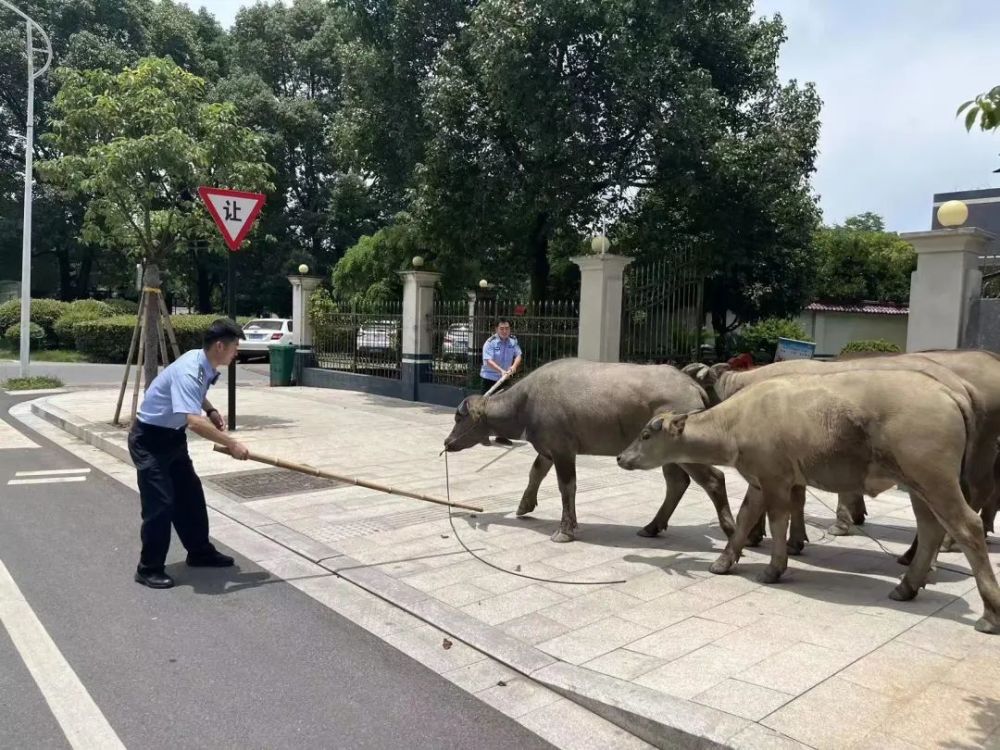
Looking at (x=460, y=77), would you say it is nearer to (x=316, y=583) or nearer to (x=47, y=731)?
(x=316, y=583)

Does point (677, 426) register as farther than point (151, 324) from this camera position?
No

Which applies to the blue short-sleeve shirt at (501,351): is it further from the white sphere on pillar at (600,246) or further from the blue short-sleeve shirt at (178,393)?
the blue short-sleeve shirt at (178,393)

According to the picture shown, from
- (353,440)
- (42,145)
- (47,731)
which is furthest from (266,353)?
(47,731)

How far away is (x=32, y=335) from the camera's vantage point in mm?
27203

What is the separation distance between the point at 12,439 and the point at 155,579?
7408 mm

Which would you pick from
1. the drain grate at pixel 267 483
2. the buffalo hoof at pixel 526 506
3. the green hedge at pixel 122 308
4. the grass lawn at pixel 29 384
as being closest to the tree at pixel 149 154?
the drain grate at pixel 267 483

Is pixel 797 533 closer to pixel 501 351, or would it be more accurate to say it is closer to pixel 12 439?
pixel 501 351

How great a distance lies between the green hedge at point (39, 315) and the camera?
93.3ft

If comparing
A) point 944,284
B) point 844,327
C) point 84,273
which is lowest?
point 844,327

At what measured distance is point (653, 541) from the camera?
21.2 feet

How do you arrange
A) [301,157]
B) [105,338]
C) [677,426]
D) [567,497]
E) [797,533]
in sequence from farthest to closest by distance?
1. [301,157]
2. [105,338]
3. [567,497]
4. [797,533]
5. [677,426]

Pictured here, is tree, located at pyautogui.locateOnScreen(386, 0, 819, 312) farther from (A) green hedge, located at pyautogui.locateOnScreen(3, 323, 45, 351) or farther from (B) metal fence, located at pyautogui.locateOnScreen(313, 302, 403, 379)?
(A) green hedge, located at pyautogui.locateOnScreen(3, 323, 45, 351)

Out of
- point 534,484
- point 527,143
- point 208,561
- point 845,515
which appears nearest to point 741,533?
point 845,515

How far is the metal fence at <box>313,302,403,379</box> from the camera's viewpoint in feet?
54.5
